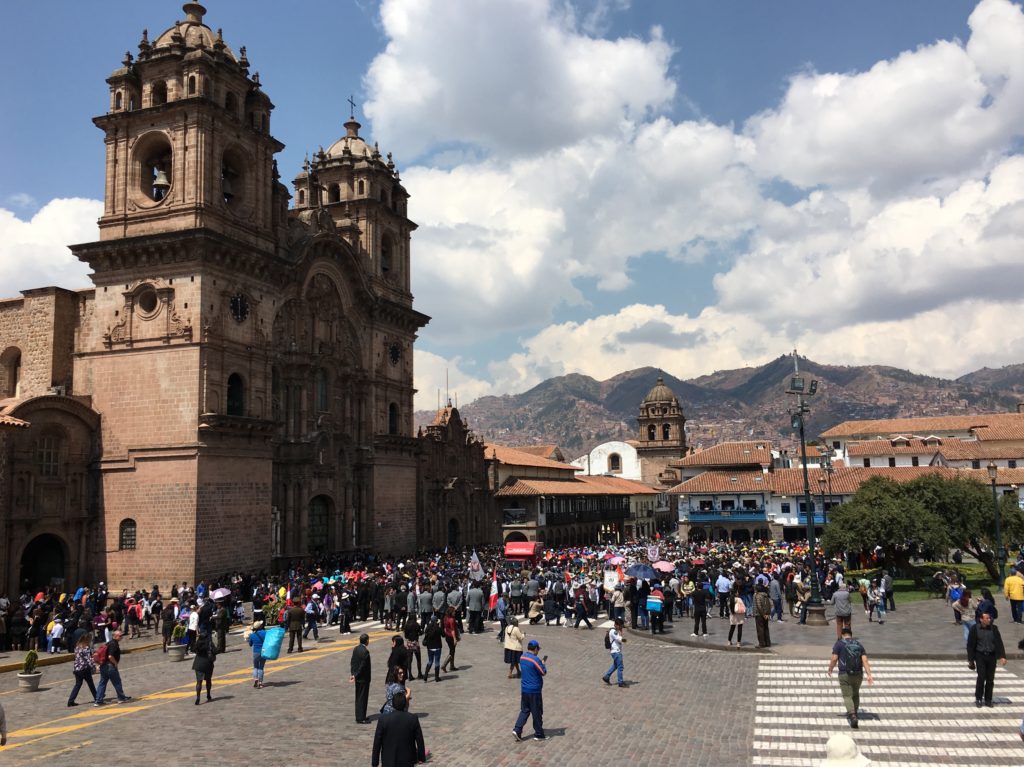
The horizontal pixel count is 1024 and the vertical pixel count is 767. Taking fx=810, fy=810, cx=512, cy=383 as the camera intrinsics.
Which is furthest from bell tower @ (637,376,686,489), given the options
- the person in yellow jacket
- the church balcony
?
the person in yellow jacket

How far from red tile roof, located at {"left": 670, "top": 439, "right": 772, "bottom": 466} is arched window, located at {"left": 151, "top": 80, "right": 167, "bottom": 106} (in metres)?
53.9

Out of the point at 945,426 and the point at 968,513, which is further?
the point at 945,426

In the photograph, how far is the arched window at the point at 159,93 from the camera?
35.4 metres

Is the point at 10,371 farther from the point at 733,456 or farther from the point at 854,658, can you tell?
the point at 733,456

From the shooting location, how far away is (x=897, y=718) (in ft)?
45.3

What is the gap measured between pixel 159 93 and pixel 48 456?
53.5 ft

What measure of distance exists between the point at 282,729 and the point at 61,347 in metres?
27.5

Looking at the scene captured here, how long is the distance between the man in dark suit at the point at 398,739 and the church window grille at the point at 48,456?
27.8 meters

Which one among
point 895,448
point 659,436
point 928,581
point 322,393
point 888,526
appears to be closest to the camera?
point 928,581

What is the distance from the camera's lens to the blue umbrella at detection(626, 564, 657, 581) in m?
25.0

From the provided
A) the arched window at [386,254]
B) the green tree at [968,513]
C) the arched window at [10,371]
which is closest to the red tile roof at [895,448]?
the green tree at [968,513]

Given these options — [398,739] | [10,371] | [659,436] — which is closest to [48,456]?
[10,371]

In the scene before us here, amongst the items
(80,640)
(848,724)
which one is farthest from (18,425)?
(848,724)

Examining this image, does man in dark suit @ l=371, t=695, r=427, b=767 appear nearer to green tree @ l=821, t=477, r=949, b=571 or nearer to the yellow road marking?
the yellow road marking
